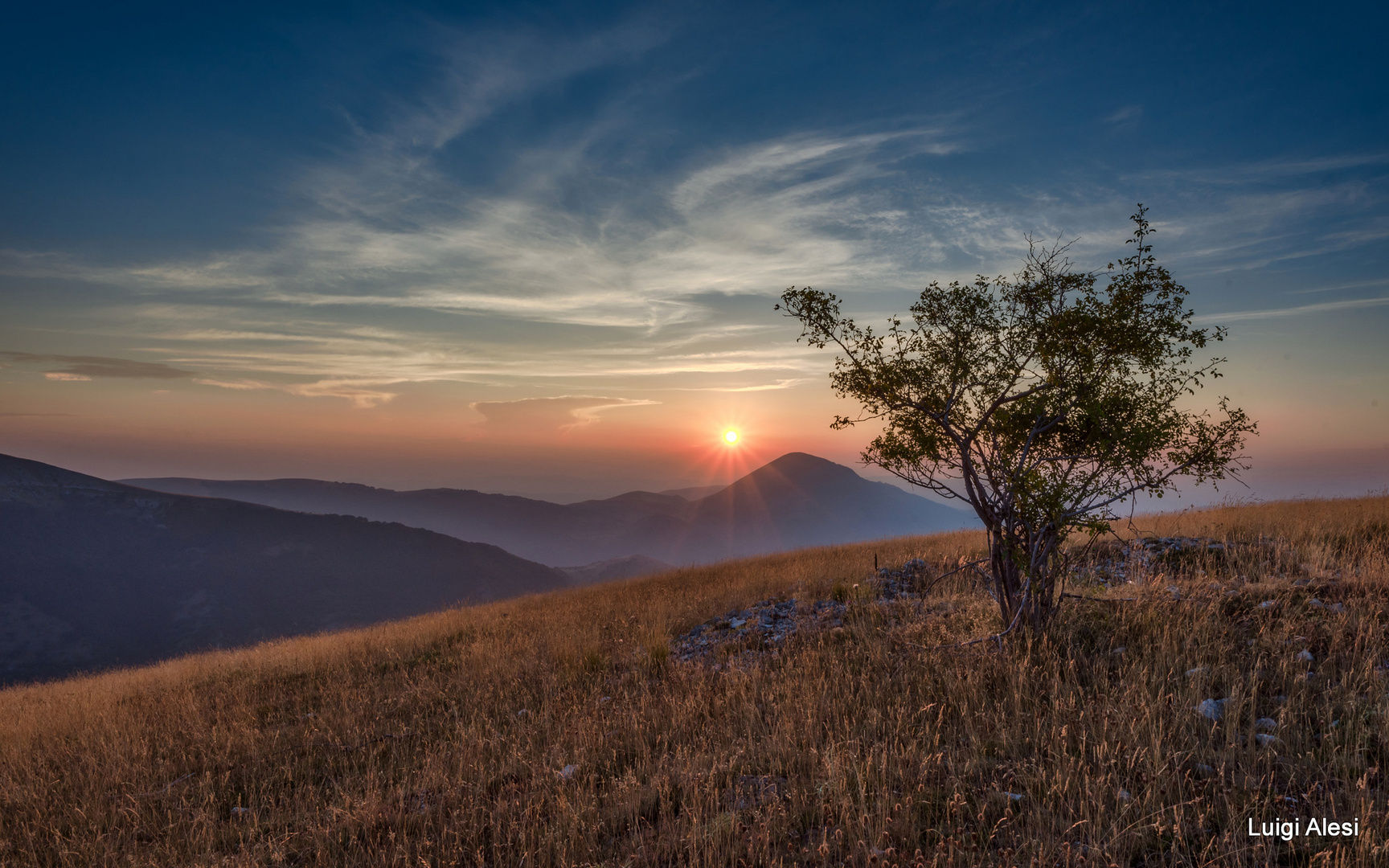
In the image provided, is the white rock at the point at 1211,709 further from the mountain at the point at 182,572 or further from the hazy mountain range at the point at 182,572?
the mountain at the point at 182,572

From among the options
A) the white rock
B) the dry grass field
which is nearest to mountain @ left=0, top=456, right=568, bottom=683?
the dry grass field

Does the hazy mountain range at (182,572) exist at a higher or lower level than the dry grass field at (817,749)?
lower

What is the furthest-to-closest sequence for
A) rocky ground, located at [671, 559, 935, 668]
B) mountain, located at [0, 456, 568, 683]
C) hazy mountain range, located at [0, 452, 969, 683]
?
mountain, located at [0, 456, 568, 683]
hazy mountain range, located at [0, 452, 969, 683]
rocky ground, located at [671, 559, 935, 668]

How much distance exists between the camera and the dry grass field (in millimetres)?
4105

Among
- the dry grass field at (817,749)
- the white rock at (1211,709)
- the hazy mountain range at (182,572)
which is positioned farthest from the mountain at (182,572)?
the white rock at (1211,709)

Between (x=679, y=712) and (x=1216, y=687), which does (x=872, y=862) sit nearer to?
(x=679, y=712)

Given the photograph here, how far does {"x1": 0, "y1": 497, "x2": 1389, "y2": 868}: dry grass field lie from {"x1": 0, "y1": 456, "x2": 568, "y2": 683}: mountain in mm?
109773

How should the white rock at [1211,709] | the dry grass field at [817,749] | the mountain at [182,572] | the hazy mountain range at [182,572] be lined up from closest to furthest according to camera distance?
the dry grass field at [817,749] < the white rock at [1211,709] < the hazy mountain range at [182,572] < the mountain at [182,572]

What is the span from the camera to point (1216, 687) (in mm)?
5863

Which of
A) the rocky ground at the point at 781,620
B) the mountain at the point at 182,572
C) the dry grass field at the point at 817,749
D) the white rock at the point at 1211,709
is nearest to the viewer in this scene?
the dry grass field at the point at 817,749

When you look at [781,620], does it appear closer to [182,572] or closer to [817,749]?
[817,749]

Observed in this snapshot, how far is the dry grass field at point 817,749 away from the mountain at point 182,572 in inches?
4322

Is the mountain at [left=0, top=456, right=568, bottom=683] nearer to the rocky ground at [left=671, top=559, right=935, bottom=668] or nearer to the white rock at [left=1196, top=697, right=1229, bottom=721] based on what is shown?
the rocky ground at [left=671, top=559, right=935, bottom=668]

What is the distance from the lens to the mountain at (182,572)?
10506cm
